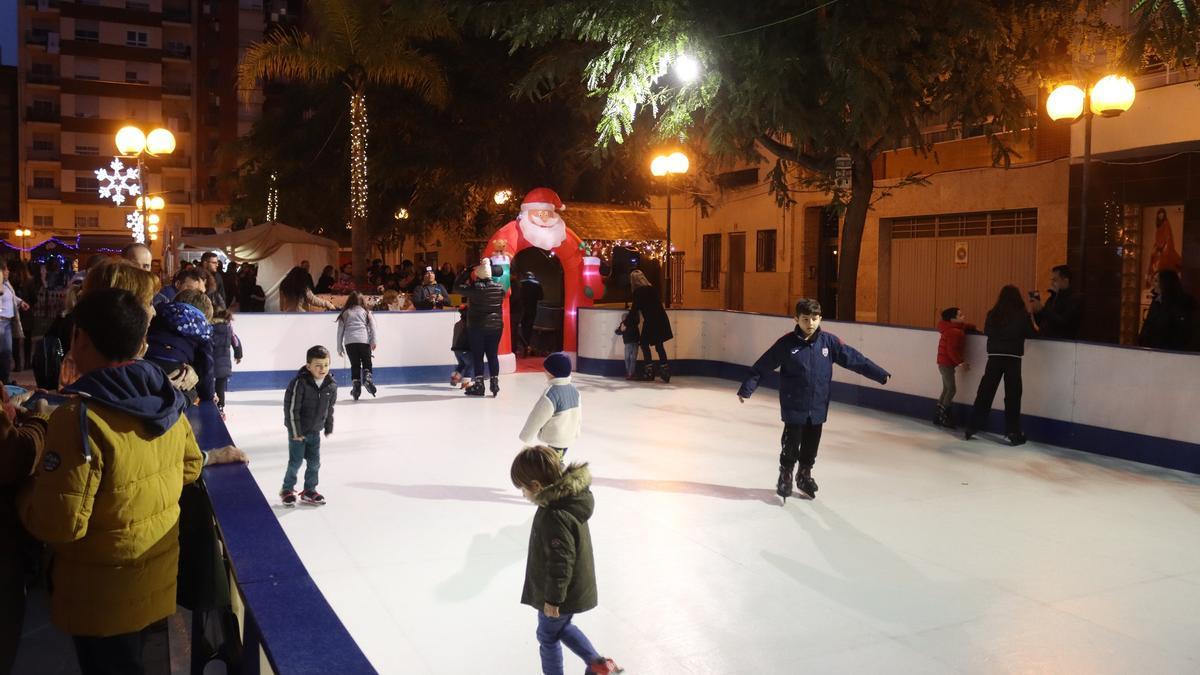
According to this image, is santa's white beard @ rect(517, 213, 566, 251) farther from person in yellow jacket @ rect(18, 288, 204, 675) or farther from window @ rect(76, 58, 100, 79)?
window @ rect(76, 58, 100, 79)

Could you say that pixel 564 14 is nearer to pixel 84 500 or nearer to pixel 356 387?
pixel 356 387

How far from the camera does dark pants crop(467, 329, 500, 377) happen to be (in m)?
13.0

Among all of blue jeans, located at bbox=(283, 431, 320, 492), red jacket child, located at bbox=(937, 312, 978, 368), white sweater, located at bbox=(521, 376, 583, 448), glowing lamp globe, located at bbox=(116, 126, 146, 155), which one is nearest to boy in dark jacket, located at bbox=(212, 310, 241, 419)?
blue jeans, located at bbox=(283, 431, 320, 492)

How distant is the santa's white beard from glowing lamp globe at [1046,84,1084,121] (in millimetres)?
7824

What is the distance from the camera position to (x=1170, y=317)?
1071 cm

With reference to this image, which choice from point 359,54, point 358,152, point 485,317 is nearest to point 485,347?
point 485,317

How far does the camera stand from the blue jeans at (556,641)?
12.7 feet

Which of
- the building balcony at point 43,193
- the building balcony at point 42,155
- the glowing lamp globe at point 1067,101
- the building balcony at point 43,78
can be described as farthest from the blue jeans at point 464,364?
the building balcony at point 43,78

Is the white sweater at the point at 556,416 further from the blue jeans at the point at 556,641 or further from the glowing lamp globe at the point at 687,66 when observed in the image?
the glowing lamp globe at the point at 687,66

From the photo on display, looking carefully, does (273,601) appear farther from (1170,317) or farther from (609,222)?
(609,222)

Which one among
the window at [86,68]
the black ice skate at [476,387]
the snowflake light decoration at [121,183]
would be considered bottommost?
the black ice skate at [476,387]

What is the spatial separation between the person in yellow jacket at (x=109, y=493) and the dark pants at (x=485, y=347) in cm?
980

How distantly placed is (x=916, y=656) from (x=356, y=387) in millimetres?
9372

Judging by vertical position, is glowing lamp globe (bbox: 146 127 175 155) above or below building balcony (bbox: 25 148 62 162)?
below
